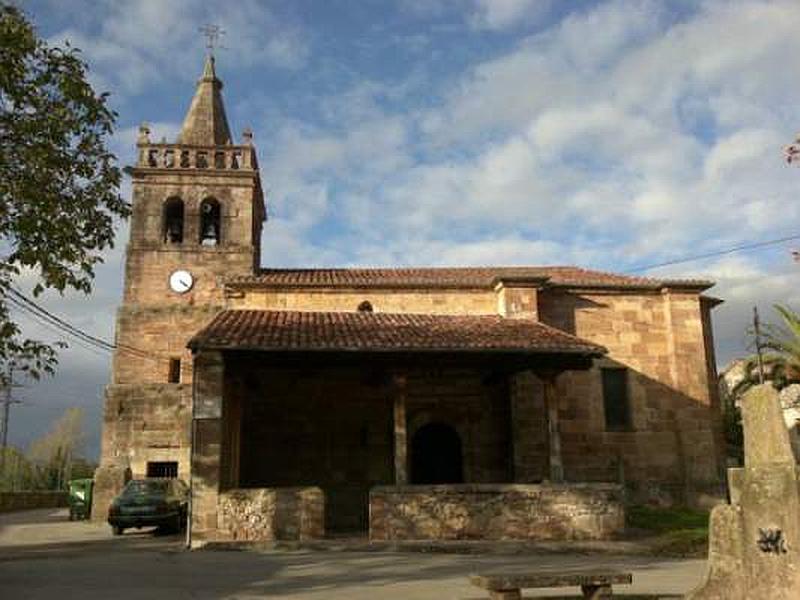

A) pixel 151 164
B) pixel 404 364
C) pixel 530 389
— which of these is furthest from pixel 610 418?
pixel 151 164

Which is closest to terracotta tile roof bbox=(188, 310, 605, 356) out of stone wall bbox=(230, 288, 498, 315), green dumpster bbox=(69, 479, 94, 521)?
stone wall bbox=(230, 288, 498, 315)

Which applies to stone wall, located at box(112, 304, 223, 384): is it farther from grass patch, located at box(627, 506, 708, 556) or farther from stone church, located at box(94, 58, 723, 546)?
grass patch, located at box(627, 506, 708, 556)

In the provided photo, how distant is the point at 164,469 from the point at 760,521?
59.6 feet

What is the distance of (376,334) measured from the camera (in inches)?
578

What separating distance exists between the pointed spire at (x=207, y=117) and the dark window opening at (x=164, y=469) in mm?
9865

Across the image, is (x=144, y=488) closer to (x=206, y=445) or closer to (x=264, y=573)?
(x=206, y=445)

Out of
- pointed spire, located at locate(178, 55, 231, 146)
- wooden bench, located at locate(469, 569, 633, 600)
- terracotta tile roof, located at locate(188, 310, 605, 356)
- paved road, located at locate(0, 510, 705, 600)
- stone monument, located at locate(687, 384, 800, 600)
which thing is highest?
pointed spire, located at locate(178, 55, 231, 146)

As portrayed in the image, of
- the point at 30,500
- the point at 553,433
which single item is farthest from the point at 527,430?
the point at 30,500

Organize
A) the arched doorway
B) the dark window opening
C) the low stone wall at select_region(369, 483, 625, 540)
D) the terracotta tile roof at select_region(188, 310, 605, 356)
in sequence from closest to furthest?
1. the low stone wall at select_region(369, 483, 625, 540)
2. the terracotta tile roof at select_region(188, 310, 605, 356)
3. the arched doorway
4. the dark window opening

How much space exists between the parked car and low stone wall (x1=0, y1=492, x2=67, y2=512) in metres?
15.5

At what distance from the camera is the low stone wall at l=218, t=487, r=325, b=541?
41.5ft

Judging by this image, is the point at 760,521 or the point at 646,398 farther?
the point at 646,398

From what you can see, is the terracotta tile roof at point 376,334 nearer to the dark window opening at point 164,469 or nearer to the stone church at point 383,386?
the stone church at point 383,386

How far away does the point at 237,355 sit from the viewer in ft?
44.1
